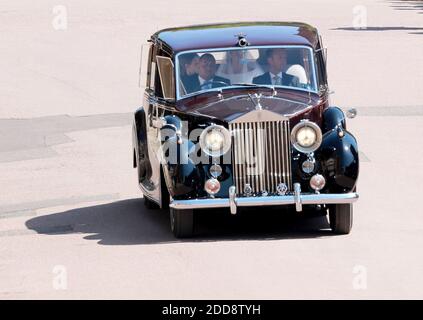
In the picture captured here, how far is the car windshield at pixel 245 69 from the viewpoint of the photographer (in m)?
13.3

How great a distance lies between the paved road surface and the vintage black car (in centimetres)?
41

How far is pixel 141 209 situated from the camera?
14.7 meters

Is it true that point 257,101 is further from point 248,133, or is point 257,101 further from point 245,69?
point 245,69

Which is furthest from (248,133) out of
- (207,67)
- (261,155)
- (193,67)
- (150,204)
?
(150,204)

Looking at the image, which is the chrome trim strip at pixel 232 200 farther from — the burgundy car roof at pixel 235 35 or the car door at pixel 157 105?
the burgundy car roof at pixel 235 35

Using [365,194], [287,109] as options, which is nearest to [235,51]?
[287,109]

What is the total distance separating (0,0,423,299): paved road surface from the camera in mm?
10695

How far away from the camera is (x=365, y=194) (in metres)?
14.9

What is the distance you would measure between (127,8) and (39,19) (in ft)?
13.8

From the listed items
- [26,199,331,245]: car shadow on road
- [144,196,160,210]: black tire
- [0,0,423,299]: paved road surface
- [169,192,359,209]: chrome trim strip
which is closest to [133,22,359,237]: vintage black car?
[169,192,359,209]: chrome trim strip

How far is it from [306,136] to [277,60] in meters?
1.35

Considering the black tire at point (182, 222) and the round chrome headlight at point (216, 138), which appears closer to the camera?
the round chrome headlight at point (216, 138)

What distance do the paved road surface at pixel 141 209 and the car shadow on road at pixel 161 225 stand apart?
21 mm

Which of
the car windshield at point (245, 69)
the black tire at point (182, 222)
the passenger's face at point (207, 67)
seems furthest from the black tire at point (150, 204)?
the black tire at point (182, 222)
